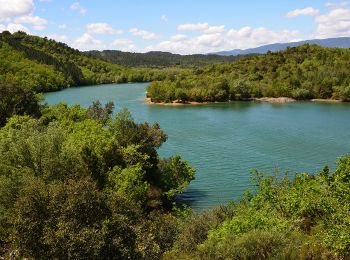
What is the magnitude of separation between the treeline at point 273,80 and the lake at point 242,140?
445 inches

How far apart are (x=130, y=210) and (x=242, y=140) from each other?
4816 cm

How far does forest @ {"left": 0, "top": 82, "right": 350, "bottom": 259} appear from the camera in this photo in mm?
15289

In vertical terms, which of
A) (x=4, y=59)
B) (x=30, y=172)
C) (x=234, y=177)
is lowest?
(x=234, y=177)

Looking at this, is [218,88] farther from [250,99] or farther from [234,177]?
[234,177]

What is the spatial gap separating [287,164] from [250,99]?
72950mm

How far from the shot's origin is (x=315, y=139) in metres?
65.3

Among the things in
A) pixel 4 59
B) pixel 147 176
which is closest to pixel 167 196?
pixel 147 176

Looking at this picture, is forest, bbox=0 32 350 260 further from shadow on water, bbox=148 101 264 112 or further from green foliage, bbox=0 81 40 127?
shadow on water, bbox=148 101 264 112

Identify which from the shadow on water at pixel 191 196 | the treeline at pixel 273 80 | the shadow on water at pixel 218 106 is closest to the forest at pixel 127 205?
the shadow on water at pixel 191 196

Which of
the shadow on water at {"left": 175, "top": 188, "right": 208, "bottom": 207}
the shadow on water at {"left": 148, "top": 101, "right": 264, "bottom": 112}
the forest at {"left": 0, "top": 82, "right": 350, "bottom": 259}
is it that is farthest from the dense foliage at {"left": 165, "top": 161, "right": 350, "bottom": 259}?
the shadow on water at {"left": 148, "top": 101, "right": 264, "bottom": 112}

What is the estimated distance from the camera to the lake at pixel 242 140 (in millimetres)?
45312

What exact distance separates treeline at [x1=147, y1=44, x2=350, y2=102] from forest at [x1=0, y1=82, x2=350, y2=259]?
78233mm

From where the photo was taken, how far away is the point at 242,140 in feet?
214

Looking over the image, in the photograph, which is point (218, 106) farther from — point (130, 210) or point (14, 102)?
point (130, 210)
